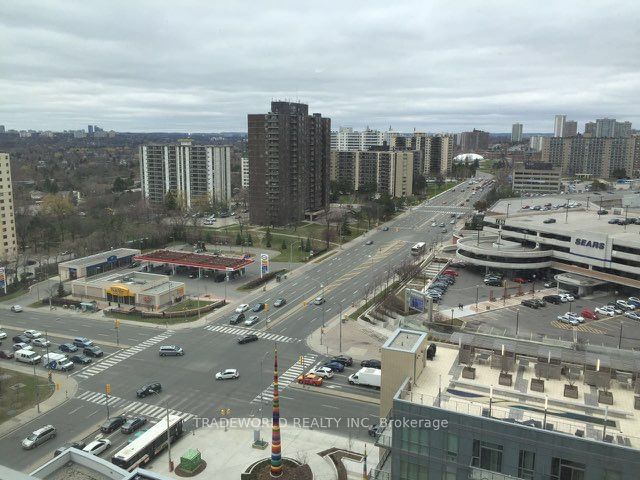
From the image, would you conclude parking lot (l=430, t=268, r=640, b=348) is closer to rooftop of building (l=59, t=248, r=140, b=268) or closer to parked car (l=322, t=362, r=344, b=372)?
parked car (l=322, t=362, r=344, b=372)

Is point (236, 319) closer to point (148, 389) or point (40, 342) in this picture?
point (148, 389)

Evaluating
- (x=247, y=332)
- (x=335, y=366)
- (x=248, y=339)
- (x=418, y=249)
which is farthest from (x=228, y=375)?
(x=418, y=249)

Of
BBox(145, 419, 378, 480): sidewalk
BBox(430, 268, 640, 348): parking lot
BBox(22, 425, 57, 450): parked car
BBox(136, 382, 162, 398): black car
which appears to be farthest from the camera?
BBox(430, 268, 640, 348): parking lot

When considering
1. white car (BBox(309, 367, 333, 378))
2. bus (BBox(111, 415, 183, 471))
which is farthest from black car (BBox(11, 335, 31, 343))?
white car (BBox(309, 367, 333, 378))

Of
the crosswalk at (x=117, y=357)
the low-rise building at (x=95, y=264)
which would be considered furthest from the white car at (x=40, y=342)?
the low-rise building at (x=95, y=264)

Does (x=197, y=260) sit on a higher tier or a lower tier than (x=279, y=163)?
lower

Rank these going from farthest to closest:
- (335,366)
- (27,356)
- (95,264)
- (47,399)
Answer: (95,264) → (27,356) → (335,366) → (47,399)

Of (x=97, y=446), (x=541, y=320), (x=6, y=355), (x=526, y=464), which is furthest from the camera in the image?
(x=541, y=320)
